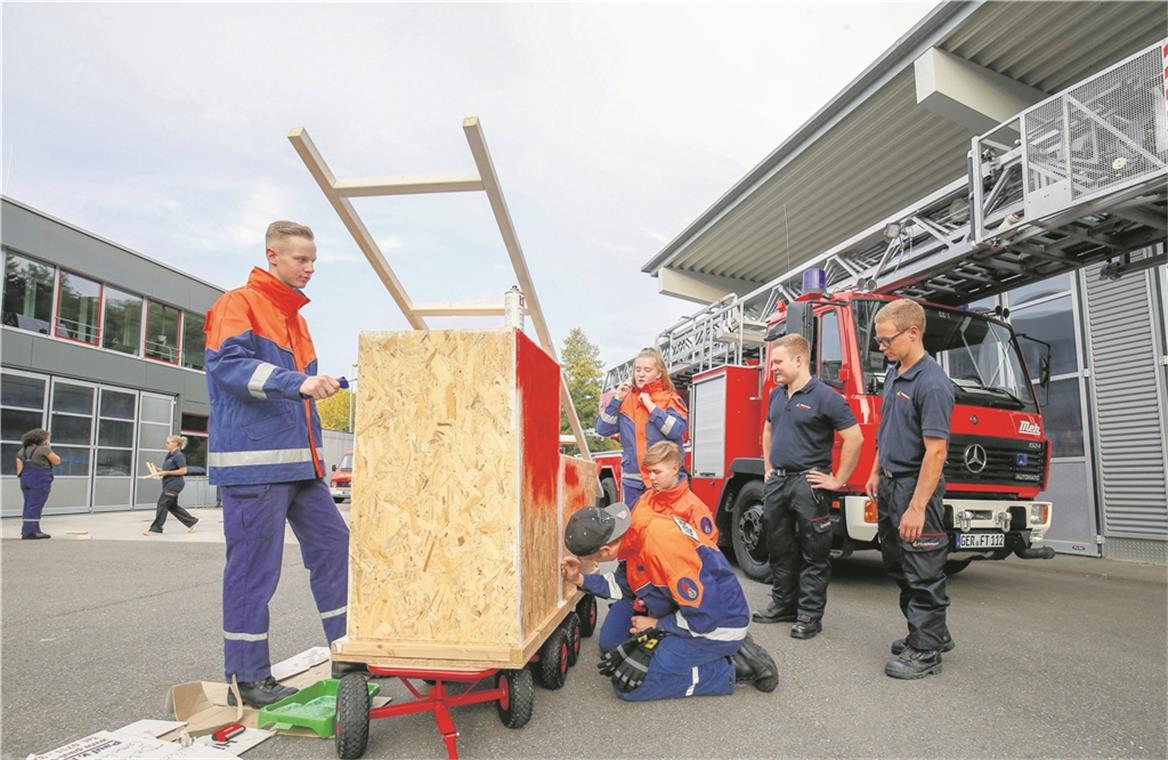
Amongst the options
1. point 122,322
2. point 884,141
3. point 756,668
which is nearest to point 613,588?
point 756,668

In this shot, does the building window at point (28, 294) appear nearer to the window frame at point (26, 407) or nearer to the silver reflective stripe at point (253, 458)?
the window frame at point (26, 407)

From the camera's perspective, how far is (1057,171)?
5195 mm

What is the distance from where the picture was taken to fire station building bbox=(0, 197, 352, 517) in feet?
46.8

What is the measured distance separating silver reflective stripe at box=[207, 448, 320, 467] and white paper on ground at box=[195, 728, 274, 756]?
3.41ft

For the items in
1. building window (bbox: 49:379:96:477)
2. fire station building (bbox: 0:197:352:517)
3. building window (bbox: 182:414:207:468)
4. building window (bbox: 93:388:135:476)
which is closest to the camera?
fire station building (bbox: 0:197:352:517)

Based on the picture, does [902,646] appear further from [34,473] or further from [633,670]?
[34,473]

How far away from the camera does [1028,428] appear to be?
5559 mm

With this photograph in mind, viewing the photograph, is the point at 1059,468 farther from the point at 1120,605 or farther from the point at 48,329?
the point at 48,329

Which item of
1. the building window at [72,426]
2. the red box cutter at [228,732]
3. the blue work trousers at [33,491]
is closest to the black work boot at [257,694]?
the red box cutter at [228,732]

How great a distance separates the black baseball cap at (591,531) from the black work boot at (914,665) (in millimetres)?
1604

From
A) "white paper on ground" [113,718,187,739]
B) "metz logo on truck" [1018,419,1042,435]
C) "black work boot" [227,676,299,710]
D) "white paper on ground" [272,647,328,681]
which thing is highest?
"metz logo on truck" [1018,419,1042,435]

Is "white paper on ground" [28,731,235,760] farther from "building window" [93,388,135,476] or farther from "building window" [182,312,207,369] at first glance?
"building window" [182,312,207,369]

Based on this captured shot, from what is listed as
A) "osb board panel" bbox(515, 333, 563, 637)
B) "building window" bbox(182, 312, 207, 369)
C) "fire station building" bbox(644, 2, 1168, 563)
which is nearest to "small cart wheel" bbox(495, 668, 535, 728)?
"osb board panel" bbox(515, 333, 563, 637)

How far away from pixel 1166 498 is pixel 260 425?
967 cm
